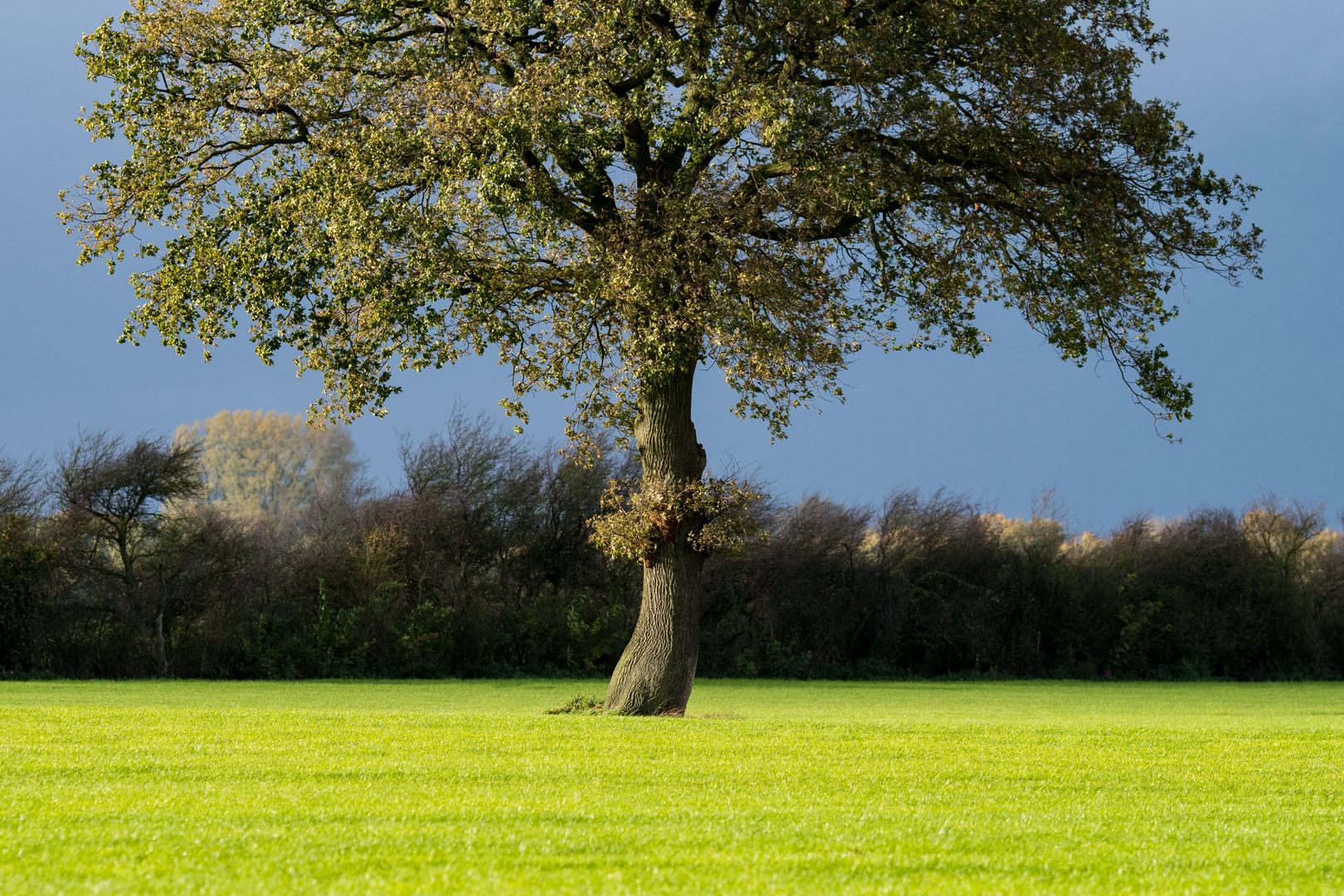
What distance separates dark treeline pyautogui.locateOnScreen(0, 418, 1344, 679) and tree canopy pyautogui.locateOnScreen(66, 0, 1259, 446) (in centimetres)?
719

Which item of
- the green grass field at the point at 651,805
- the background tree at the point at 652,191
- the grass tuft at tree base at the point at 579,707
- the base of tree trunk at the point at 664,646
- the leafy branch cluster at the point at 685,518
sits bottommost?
the grass tuft at tree base at the point at 579,707

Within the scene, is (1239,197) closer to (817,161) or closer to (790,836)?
(817,161)

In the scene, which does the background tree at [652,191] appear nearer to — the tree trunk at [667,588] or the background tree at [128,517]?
the tree trunk at [667,588]

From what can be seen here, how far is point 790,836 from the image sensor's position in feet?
18.1

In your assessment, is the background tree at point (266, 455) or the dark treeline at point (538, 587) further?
the background tree at point (266, 455)

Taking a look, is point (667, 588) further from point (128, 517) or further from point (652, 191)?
point (128, 517)

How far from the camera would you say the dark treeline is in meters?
21.0

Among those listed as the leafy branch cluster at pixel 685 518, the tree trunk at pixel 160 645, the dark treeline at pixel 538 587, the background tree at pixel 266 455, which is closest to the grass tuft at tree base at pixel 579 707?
the leafy branch cluster at pixel 685 518

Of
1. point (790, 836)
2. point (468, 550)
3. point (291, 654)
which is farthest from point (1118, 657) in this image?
point (790, 836)

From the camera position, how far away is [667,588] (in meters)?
13.2

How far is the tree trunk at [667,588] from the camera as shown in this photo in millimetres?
13039

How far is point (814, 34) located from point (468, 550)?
13964mm

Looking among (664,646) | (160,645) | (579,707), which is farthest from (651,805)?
(160,645)

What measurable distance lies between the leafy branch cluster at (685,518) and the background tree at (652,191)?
6cm
